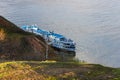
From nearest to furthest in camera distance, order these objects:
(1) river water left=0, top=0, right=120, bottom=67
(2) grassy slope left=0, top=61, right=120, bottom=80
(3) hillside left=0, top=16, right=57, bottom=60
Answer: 1. (2) grassy slope left=0, top=61, right=120, bottom=80
2. (3) hillside left=0, top=16, right=57, bottom=60
3. (1) river water left=0, top=0, right=120, bottom=67

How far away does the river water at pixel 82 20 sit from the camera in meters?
54.5

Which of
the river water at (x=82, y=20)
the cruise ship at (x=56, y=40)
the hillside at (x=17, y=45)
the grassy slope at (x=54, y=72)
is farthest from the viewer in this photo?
the cruise ship at (x=56, y=40)

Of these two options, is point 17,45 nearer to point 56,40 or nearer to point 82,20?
point 56,40

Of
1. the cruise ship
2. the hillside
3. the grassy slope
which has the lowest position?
the grassy slope

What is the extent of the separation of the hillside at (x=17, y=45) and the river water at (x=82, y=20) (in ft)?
38.1

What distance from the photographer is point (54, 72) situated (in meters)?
12.2

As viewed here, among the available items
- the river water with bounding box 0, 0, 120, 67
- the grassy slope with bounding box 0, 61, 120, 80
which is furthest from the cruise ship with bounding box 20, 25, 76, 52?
the grassy slope with bounding box 0, 61, 120, 80

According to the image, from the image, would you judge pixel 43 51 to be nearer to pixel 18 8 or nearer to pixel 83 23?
pixel 83 23

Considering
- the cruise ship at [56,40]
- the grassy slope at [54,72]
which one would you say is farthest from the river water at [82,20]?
the grassy slope at [54,72]

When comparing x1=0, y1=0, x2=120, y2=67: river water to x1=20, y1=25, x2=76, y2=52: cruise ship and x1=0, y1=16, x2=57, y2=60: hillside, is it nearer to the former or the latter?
x1=20, y1=25, x2=76, y2=52: cruise ship

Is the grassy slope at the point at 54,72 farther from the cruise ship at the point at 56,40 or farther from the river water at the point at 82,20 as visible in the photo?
the cruise ship at the point at 56,40

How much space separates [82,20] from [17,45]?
3344 cm

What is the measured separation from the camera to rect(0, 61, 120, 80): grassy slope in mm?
11664

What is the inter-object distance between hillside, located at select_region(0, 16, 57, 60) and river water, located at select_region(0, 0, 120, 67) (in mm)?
11619
